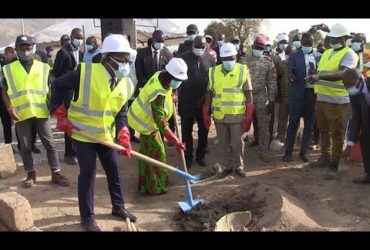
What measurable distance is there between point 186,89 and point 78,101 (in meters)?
2.47

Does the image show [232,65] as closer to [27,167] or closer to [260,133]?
[260,133]

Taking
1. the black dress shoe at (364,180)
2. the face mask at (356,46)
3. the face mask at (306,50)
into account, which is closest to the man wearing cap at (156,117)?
the face mask at (306,50)

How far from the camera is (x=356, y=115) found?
5449mm

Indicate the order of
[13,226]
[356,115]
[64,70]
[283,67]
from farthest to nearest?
[283,67], [64,70], [356,115], [13,226]

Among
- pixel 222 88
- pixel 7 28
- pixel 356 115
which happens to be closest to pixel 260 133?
pixel 222 88

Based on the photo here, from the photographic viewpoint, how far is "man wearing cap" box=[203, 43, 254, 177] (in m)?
5.95

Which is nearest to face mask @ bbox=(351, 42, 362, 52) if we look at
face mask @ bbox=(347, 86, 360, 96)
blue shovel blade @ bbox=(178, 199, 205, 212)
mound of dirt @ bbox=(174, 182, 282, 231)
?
face mask @ bbox=(347, 86, 360, 96)

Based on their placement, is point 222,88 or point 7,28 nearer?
point 222,88

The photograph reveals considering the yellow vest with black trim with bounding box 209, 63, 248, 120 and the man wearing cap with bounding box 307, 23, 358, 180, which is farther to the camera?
the yellow vest with black trim with bounding box 209, 63, 248, 120

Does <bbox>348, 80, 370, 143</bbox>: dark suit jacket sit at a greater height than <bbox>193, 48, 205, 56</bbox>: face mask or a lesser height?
lesser

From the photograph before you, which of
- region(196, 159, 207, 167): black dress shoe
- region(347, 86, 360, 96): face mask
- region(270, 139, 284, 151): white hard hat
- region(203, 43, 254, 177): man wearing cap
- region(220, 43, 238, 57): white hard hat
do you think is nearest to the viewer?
region(347, 86, 360, 96): face mask

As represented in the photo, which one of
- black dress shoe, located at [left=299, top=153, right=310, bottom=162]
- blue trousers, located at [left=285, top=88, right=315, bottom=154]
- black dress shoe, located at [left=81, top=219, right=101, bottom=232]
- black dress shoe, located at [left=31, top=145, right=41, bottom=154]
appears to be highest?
blue trousers, located at [left=285, top=88, right=315, bottom=154]

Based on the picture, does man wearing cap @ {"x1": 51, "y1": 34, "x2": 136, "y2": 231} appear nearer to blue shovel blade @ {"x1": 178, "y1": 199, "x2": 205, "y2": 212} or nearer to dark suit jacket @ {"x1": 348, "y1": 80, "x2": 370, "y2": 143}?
blue shovel blade @ {"x1": 178, "y1": 199, "x2": 205, "y2": 212}
